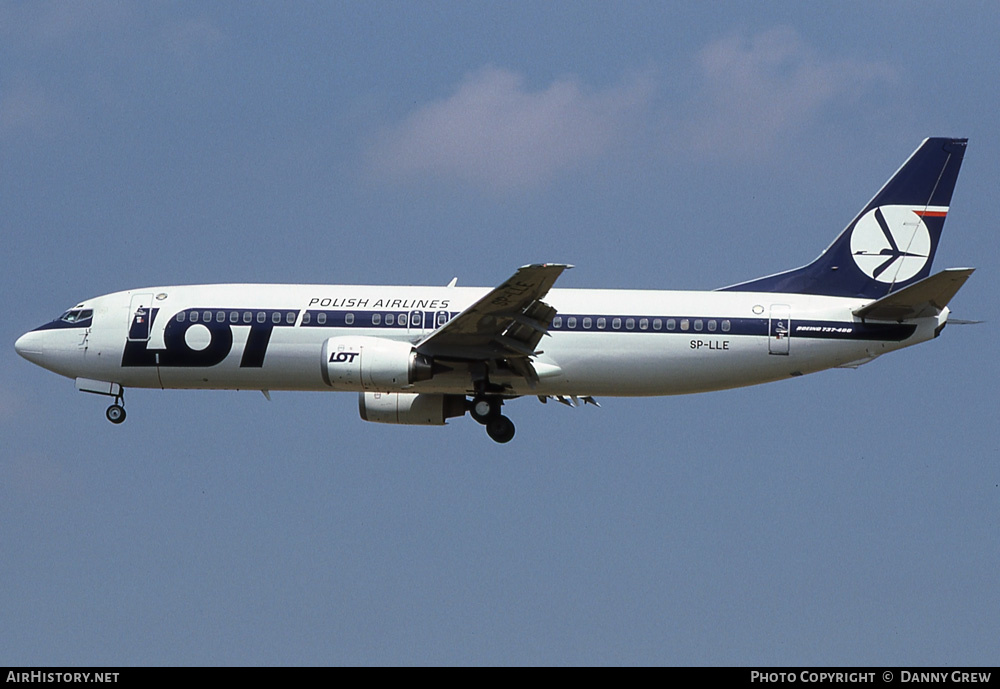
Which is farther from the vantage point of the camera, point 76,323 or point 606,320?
point 76,323

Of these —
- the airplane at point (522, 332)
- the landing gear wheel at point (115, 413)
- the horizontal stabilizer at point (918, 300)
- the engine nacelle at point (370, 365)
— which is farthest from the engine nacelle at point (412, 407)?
the horizontal stabilizer at point (918, 300)

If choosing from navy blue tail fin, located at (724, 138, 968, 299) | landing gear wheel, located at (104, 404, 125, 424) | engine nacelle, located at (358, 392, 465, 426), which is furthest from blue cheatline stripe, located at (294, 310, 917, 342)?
landing gear wheel, located at (104, 404, 125, 424)

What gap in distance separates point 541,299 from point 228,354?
9.55m

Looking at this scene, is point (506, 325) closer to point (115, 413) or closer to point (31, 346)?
Result: point (115, 413)

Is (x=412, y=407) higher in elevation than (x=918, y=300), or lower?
lower

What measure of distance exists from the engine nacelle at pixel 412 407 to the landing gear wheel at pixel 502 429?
2.21m

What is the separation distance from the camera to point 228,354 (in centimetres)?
4166

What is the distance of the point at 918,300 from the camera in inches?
1531

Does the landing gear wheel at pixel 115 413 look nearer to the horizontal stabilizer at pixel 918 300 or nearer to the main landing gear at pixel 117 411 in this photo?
the main landing gear at pixel 117 411

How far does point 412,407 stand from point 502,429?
3.40 meters

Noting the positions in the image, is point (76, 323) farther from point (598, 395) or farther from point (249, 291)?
point (598, 395)

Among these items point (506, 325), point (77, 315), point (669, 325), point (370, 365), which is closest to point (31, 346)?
point (77, 315)

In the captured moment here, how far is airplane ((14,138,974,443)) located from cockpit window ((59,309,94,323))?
70 millimetres

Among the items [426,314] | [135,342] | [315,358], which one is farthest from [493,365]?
[135,342]
